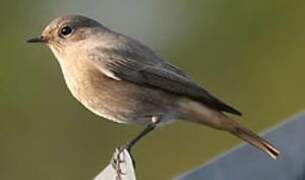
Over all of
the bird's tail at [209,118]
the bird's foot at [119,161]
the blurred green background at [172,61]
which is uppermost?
the blurred green background at [172,61]

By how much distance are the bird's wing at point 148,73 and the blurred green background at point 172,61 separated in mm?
2785

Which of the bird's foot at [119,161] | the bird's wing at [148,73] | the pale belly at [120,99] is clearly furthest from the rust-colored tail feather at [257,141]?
the bird's foot at [119,161]

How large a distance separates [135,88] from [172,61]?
4.60 meters

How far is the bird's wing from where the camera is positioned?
6.15m

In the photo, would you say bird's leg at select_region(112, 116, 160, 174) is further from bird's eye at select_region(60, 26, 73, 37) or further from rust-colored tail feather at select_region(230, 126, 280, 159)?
bird's eye at select_region(60, 26, 73, 37)

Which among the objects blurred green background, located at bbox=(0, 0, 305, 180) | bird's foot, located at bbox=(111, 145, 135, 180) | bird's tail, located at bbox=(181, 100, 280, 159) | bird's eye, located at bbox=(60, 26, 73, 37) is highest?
blurred green background, located at bbox=(0, 0, 305, 180)

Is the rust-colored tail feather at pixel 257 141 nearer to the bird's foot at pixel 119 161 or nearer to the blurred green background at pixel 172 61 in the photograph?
the bird's foot at pixel 119 161

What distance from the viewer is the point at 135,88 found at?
20.3 ft

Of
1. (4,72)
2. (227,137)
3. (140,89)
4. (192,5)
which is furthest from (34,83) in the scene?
(140,89)

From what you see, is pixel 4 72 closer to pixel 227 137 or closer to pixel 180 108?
pixel 227 137

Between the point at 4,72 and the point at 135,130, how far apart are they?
96.9 inches

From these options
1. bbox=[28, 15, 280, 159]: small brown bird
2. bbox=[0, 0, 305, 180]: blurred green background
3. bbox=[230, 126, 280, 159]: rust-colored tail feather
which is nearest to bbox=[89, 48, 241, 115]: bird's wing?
bbox=[28, 15, 280, 159]: small brown bird

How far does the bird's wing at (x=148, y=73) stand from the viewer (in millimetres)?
6148

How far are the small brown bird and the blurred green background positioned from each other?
2777mm
